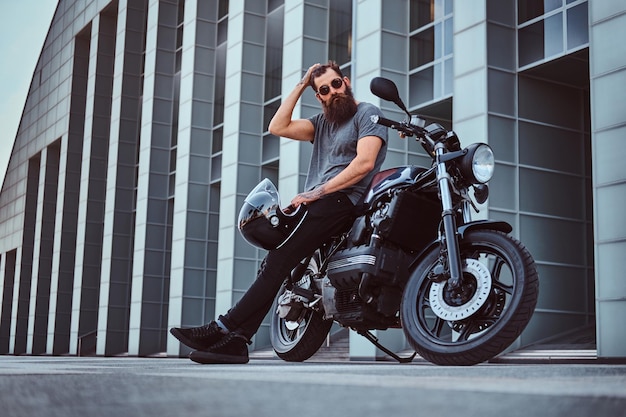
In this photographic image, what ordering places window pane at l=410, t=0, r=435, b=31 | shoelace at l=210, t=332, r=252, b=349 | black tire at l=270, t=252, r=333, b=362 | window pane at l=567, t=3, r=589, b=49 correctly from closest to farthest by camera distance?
shoelace at l=210, t=332, r=252, b=349
black tire at l=270, t=252, r=333, b=362
window pane at l=567, t=3, r=589, b=49
window pane at l=410, t=0, r=435, b=31

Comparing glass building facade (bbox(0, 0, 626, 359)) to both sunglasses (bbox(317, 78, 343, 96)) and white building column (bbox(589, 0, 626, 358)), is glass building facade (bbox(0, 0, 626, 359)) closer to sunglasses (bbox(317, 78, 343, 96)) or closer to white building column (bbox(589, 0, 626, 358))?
white building column (bbox(589, 0, 626, 358))

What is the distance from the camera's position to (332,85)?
5.20 meters

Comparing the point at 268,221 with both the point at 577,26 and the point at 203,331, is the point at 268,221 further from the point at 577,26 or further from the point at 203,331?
the point at 577,26

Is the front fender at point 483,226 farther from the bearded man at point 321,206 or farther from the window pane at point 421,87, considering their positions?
the window pane at point 421,87

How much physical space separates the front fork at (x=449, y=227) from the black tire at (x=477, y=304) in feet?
0.26

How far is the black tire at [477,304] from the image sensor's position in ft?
12.3

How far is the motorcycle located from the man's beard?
0.44 m

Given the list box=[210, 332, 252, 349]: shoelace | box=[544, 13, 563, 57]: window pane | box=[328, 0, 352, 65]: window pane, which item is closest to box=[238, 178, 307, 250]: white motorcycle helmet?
box=[210, 332, 252, 349]: shoelace

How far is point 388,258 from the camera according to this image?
15.1 ft

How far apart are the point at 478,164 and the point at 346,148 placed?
1.06 metres

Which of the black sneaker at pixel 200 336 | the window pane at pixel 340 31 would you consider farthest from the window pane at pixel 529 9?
the black sneaker at pixel 200 336

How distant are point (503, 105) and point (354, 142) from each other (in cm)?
959

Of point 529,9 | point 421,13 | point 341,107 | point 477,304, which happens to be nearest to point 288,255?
point 341,107

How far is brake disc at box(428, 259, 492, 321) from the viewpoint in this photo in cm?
393
